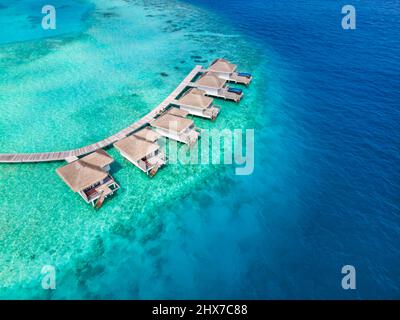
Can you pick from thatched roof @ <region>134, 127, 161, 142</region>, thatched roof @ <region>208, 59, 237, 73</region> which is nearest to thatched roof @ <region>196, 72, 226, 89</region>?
thatched roof @ <region>208, 59, 237, 73</region>

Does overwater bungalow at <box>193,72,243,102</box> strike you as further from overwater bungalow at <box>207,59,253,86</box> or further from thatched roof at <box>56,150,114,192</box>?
thatched roof at <box>56,150,114,192</box>

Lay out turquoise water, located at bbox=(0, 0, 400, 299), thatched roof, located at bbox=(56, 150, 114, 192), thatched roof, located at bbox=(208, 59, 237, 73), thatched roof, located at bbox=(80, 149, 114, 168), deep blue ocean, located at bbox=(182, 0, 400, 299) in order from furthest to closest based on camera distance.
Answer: thatched roof, located at bbox=(208, 59, 237, 73)
thatched roof, located at bbox=(80, 149, 114, 168)
thatched roof, located at bbox=(56, 150, 114, 192)
deep blue ocean, located at bbox=(182, 0, 400, 299)
turquoise water, located at bbox=(0, 0, 400, 299)

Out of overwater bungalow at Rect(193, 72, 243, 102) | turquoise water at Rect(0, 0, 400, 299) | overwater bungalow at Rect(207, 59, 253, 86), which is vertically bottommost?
turquoise water at Rect(0, 0, 400, 299)

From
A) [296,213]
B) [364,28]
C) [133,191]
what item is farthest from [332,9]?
[133,191]

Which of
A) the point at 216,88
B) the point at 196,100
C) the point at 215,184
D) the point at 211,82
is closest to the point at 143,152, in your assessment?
the point at 215,184

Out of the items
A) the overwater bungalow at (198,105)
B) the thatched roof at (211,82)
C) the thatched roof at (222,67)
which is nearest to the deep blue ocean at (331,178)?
the overwater bungalow at (198,105)

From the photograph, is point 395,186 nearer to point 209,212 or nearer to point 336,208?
point 336,208

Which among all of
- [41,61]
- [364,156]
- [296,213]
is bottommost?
[296,213]
